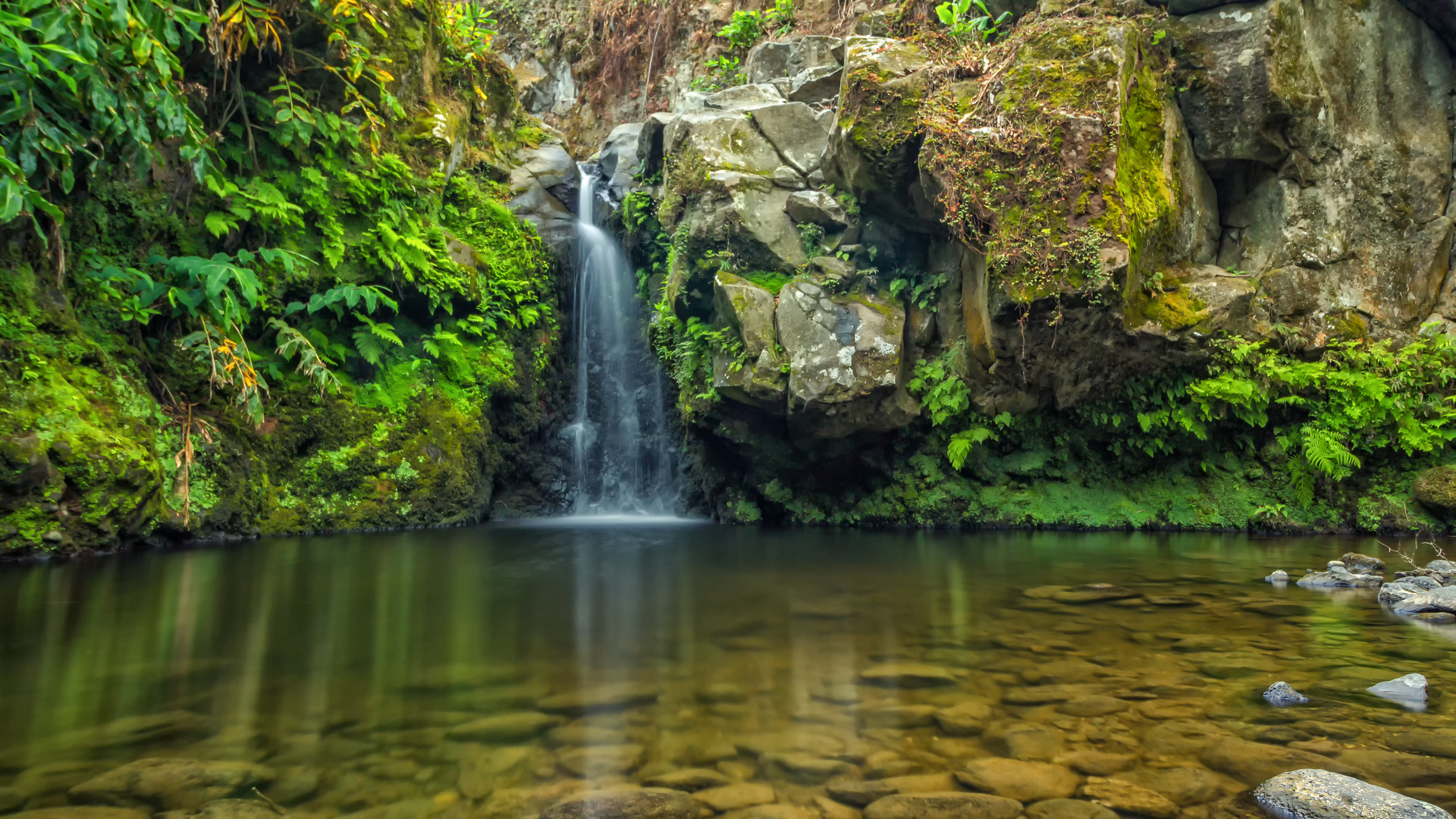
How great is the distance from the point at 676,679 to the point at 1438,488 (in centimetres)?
962

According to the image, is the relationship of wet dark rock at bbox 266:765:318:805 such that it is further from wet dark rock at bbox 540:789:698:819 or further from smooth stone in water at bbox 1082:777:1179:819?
smooth stone in water at bbox 1082:777:1179:819

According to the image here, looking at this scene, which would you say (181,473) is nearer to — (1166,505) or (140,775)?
(140,775)

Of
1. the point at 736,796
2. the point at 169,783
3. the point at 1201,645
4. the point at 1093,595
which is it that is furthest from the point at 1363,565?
the point at 169,783

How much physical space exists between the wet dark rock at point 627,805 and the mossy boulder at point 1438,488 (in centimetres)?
1012

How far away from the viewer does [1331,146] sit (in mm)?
9211

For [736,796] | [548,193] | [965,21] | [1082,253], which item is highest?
[965,21]

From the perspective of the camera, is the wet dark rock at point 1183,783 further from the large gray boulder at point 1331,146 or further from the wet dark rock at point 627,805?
the large gray boulder at point 1331,146

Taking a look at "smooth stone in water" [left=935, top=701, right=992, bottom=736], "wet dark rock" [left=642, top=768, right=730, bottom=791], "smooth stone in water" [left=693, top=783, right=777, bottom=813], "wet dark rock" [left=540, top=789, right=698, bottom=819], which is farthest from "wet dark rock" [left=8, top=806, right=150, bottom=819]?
"smooth stone in water" [left=935, top=701, right=992, bottom=736]

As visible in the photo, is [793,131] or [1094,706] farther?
[793,131]

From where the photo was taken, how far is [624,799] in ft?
7.09

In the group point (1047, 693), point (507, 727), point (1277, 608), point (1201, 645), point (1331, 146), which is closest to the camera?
point (507, 727)

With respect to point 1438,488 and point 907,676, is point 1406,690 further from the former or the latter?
point 1438,488

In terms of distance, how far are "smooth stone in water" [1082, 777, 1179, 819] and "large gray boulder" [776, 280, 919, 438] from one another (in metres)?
7.08

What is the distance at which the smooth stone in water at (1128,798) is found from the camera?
203 centimetres
